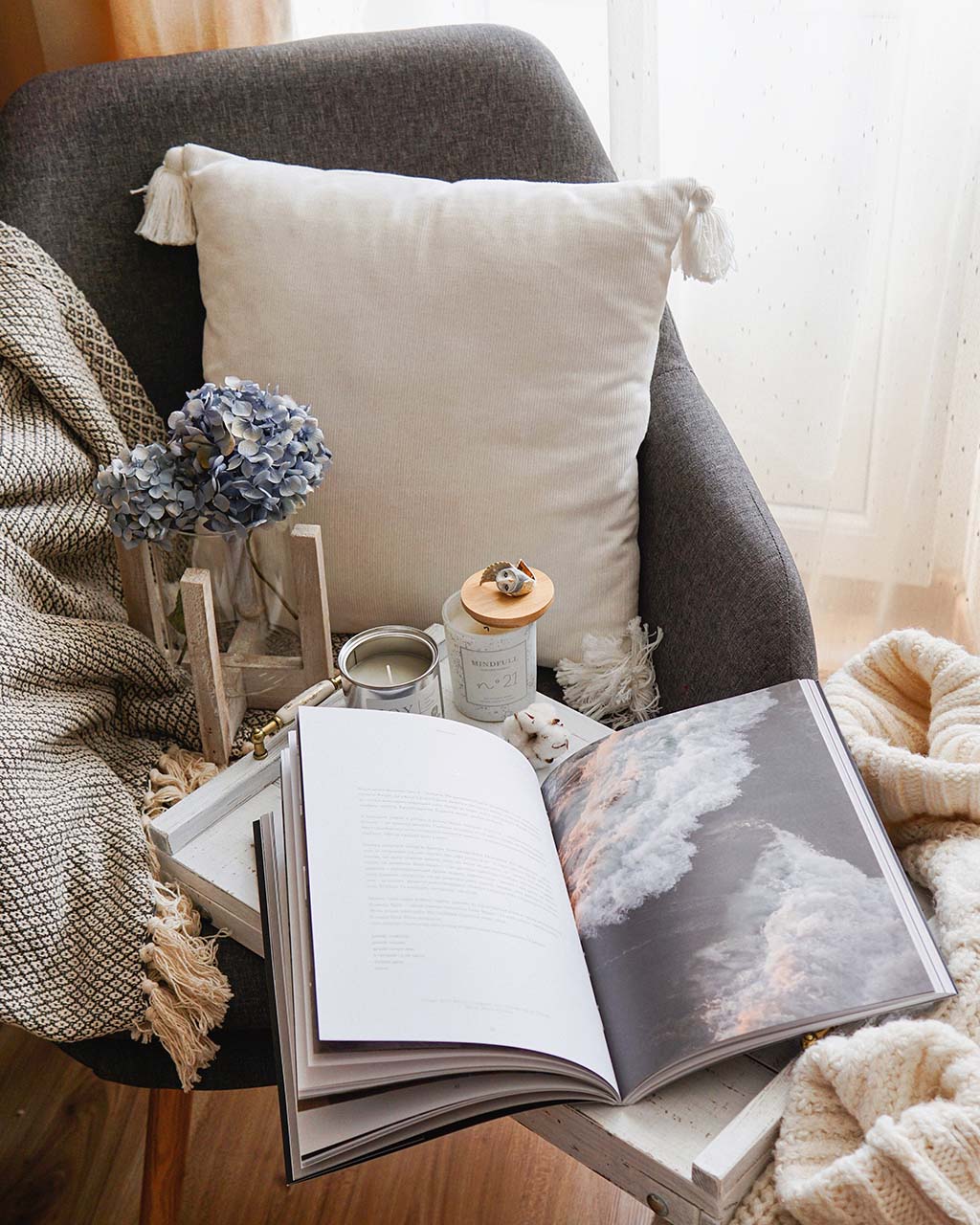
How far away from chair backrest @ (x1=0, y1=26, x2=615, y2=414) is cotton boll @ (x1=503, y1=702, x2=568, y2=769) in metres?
0.57

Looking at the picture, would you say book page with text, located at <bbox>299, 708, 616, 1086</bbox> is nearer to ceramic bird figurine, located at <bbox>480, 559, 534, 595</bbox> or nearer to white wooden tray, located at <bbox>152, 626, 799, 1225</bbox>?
white wooden tray, located at <bbox>152, 626, 799, 1225</bbox>

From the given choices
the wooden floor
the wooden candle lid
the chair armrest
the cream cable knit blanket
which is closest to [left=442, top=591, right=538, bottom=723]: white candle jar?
the wooden candle lid

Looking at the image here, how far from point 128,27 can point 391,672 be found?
873 mm

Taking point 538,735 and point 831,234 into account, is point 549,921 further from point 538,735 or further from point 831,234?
point 831,234

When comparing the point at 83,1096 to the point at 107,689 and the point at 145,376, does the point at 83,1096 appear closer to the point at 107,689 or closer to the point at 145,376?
the point at 107,689

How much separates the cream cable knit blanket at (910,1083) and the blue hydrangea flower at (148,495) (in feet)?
1.59

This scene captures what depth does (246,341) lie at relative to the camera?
996mm

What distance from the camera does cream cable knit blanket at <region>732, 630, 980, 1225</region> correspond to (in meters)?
0.52

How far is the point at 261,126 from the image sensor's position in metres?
1.08

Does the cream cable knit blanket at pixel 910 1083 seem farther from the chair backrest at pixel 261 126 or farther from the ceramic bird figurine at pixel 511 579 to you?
the chair backrest at pixel 261 126

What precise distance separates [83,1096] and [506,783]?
0.70 metres

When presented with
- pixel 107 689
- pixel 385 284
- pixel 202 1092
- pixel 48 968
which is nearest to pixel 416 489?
pixel 385 284

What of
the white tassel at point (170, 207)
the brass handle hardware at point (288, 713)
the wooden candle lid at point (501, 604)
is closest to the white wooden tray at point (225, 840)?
the brass handle hardware at point (288, 713)

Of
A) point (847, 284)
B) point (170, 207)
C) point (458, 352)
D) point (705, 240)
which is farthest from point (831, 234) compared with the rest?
point (170, 207)
